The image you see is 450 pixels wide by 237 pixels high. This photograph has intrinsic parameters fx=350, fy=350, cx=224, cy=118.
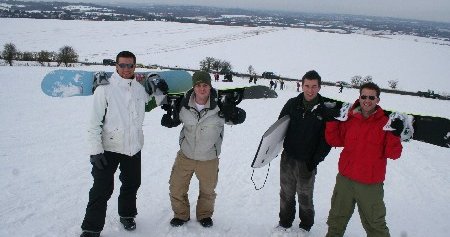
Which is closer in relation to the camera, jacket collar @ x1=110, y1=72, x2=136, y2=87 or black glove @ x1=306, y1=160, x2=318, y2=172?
jacket collar @ x1=110, y1=72, x2=136, y2=87

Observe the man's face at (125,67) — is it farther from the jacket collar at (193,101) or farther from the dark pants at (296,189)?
the dark pants at (296,189)

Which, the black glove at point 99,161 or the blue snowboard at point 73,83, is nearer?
the black glove at point 99,161

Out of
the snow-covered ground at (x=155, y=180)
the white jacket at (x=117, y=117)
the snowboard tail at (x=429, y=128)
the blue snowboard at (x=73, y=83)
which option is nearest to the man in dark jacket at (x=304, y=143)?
the snowboard tail at (x=429, y=128)

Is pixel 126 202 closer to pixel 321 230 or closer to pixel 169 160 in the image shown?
pixel 321 230

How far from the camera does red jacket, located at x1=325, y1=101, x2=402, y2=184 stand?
327cm

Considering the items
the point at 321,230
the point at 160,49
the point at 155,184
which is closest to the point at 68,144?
the point at 155,184

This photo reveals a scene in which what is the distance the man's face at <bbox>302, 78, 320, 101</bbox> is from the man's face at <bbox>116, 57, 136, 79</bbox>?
1.75m

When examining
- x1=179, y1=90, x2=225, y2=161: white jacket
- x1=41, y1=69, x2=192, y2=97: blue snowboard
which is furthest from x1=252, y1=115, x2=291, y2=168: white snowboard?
x1=41, y1=69, x2=192, y2=97: blue snowboard

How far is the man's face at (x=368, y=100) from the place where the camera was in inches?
129

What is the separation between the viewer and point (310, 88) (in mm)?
3555

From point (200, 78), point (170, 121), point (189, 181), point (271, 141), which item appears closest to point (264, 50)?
point (271, 141)

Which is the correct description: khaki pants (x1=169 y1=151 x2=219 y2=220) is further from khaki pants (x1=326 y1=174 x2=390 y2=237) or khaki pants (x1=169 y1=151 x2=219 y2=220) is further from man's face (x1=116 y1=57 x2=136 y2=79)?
khaki pants (x1=326 y1=174 x2=390 y2=237)

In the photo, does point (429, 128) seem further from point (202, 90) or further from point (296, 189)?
point (202, 90)

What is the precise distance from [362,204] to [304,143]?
818 mm
